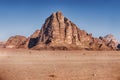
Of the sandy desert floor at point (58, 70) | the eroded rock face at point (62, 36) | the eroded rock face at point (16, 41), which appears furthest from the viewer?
the eroded rock face at point (16, 41)

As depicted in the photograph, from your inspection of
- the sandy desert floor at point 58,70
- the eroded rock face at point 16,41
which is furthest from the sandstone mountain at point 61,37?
the sandy desert floor at point 58,70

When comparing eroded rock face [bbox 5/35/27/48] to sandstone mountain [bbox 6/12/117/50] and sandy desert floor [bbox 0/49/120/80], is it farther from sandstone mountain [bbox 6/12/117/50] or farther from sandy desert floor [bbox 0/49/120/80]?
sandy desert floor [bbox 0/49/120/80]

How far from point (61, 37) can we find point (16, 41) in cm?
4197

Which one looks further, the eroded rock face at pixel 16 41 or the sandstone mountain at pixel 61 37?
the eroded rock face at pixel 16 41

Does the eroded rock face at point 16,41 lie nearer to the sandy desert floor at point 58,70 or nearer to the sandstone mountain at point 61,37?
the sandstone mountain at point 61,37

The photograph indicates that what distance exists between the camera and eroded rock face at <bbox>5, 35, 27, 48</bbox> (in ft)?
606

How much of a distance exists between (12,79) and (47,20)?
152 meters

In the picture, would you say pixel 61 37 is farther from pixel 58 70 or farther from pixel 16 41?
pixel 58 70

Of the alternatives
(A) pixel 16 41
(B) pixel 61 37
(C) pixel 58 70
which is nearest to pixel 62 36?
(B) pixel 61 37

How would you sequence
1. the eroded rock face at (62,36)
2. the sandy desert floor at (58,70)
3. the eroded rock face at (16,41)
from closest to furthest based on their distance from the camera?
the sandy desert floor at (58,70) < the eroded rock face at (62,36) < the eroded rock face at (16,41)

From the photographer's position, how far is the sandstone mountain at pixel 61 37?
154m

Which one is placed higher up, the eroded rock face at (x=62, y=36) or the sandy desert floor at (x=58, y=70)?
the eroded rock face at (x=62, y=36)

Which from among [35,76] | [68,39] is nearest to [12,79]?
[35,76]

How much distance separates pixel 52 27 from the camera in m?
163
